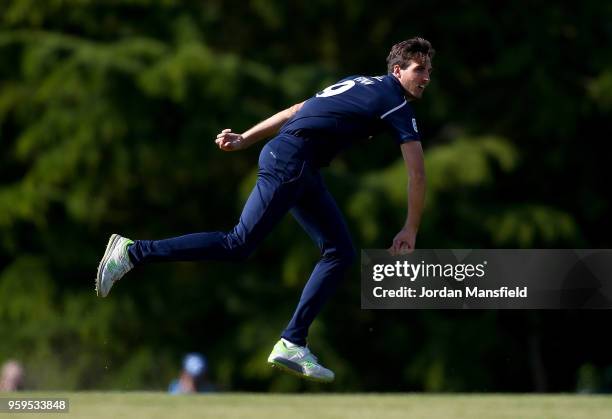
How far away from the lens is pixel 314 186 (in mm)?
7156

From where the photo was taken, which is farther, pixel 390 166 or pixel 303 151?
pixel 390 166

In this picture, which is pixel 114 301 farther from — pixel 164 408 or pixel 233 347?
pixel 164 408

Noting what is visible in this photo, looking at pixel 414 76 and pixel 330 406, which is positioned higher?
pixel 414 76

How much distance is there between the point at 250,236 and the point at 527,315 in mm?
11554

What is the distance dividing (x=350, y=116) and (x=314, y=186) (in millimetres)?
450

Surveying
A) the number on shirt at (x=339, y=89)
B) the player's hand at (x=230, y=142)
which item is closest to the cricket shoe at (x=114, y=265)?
the player's hand at (x=230, y=142)

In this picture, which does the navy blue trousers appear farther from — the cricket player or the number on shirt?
the number on shirt

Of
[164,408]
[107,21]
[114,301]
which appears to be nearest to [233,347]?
[114,301]

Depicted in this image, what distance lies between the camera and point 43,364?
17125 mm

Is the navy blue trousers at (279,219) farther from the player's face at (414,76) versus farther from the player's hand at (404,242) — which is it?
the player's face at (414,76)

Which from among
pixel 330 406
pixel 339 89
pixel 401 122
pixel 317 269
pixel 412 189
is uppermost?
pixel 339 89

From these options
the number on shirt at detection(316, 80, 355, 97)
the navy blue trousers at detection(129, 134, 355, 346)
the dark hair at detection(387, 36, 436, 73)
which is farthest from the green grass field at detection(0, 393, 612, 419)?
the dark hair at detection(387, 36, 436, 73)

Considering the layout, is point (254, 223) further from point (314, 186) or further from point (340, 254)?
point (340, 254)

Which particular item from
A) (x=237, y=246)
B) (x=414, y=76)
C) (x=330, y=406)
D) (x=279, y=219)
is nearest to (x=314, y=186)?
(x=279, y=219)
